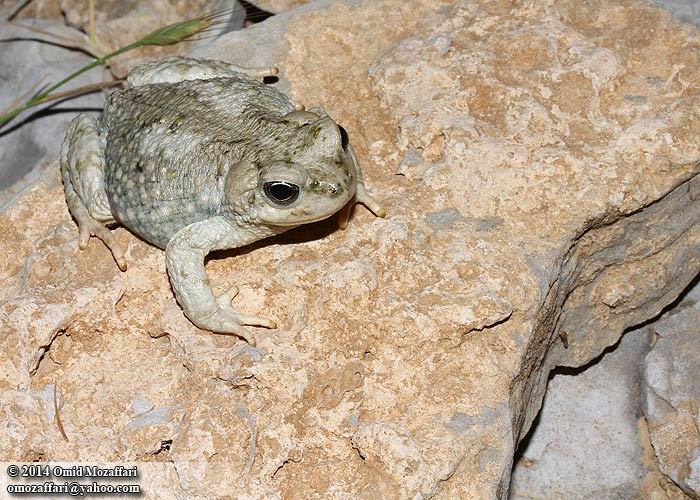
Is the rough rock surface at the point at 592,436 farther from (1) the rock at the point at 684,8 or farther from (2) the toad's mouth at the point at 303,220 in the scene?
(2) the toad's mouth at the point at 303,220

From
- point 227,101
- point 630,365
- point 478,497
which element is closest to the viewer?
point 478,497

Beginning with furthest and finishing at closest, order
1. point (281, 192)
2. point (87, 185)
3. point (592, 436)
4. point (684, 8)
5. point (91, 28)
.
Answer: point (91, 28), point (684, 8), point (592, 436), point (87, 185), point (281, 192)

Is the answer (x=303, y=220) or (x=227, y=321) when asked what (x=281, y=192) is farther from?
(x=227, y=321)

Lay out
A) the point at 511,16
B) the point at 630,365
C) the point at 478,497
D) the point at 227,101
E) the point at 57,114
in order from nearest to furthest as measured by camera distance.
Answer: the point at 478,497 → the point at 227,101 → the point at 511,16 → the point at 630,365 → the point at 57,114

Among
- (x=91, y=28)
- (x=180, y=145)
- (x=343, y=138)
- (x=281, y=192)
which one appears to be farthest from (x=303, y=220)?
(x=91, y=28)

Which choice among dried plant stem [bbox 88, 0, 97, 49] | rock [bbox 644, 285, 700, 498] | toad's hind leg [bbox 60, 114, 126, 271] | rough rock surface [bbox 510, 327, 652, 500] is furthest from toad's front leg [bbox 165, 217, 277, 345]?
dried plant stem [bbox 88, 0, 97, 49]

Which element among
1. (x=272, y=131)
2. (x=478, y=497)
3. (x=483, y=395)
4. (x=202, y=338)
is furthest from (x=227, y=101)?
(x=478, y=497)

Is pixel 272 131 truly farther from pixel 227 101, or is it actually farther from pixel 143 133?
pixel 143 133
